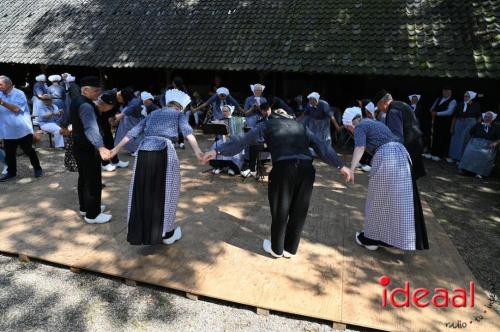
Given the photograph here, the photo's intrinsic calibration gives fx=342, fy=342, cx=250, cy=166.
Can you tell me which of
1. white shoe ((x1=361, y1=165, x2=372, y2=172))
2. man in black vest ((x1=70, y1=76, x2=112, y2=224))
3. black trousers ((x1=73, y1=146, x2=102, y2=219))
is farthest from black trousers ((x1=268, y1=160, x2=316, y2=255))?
white shoe ((x1=361, y1=165, x2=372, y2=172))

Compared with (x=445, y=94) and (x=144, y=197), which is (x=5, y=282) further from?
(x=445, y=94)

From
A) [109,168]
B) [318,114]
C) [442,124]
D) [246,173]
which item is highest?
[318,114]

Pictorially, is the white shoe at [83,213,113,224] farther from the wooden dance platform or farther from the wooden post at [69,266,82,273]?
the wooden post at [69,266,82,273]

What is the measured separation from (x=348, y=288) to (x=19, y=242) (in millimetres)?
3858

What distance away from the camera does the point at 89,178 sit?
441 centimetres

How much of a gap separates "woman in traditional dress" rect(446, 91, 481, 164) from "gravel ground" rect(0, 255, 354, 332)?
7606mm

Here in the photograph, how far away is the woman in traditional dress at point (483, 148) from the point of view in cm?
749

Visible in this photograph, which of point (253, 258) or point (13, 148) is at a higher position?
point (13, 148)

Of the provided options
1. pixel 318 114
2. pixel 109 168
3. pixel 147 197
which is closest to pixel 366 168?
pixel 318 114

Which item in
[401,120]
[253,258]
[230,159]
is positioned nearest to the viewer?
[253,258]

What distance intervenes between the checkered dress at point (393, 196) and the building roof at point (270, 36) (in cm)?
561

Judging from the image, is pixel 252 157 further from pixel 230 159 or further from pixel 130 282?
pixel 130 282

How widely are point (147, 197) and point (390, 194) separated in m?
2.70

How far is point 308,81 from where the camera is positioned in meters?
11.5
